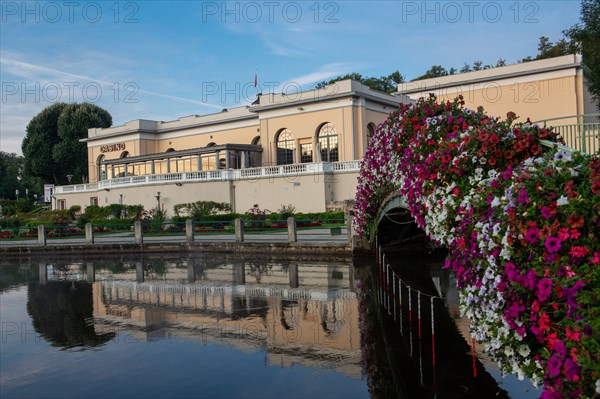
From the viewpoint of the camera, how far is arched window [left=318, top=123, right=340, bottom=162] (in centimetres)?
4512

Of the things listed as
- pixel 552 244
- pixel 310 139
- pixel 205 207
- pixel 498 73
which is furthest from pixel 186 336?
pixel 498 73

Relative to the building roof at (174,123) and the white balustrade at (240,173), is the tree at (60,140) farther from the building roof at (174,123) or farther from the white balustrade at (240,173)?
the white balustrade at (240,173)

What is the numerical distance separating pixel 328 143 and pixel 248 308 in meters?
32.9

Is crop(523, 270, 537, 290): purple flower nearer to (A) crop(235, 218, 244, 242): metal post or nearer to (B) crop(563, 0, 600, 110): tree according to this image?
(A) crop(235, 218, 244, 242): metal post

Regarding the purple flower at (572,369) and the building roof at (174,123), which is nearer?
the purple flower at (572,369)

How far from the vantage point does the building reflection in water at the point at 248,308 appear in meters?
10.4

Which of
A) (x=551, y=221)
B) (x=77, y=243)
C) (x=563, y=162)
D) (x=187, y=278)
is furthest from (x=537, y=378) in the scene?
(x=77, y=243)

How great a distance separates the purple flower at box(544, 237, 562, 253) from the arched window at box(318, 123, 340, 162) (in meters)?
40.0

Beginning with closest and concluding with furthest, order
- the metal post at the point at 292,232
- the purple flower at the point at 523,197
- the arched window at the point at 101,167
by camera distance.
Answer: the purple flower at the point at 523,197 → the metal post at the point at 292,232 → the arched window at the point at 101,167

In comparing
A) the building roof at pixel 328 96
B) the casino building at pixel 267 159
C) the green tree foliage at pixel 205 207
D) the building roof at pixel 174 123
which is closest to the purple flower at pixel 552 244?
the casino building at pixel 267 159

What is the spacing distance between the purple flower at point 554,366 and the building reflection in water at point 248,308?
4.28m

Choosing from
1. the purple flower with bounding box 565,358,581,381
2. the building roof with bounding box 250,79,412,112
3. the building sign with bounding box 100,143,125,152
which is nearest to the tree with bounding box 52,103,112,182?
the building sign with bounding box 100,143,125,152

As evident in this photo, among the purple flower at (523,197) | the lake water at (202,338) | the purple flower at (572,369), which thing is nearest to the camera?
the purple flower at (572,369)

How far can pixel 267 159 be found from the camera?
48.8 metres
